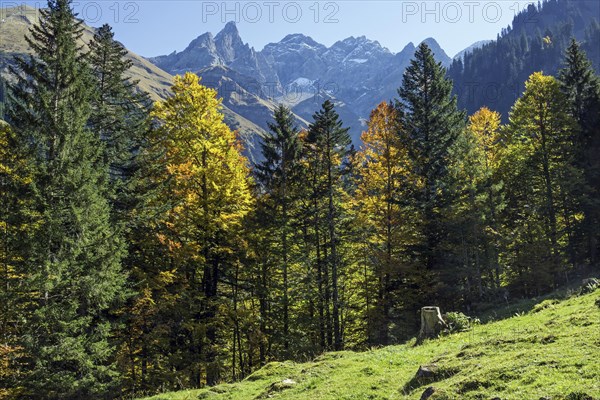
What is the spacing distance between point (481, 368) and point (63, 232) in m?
18.7

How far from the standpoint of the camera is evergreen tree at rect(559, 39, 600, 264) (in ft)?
114

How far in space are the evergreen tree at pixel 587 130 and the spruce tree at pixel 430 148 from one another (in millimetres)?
11497

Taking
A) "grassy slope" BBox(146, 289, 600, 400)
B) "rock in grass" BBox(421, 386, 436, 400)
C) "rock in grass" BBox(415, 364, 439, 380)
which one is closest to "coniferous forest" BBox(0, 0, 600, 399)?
"grassy slope" BBox(146, 289, 600, 400)

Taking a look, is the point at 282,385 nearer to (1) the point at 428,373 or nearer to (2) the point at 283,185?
(1) the point at 428,373

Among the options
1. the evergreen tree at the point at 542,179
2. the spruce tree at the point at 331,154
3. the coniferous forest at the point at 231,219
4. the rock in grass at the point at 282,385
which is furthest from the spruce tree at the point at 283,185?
the evergreen tree at the point at 542,179

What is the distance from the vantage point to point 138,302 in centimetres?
2372

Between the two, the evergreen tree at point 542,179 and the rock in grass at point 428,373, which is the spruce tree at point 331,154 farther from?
the rock in grass at point 428,373

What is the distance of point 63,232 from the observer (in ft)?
64.7

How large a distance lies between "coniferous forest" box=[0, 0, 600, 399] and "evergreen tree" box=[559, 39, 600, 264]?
177mm

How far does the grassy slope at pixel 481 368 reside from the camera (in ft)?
28.6

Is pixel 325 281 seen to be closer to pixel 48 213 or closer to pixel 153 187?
pixel 153 187

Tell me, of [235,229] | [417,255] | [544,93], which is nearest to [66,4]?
[235,229]

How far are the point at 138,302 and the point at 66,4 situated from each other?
17108mm

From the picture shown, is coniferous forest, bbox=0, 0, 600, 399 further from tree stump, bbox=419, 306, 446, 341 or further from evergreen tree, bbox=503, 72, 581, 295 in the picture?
tree stump, bbox=419, 306, 446, 341
